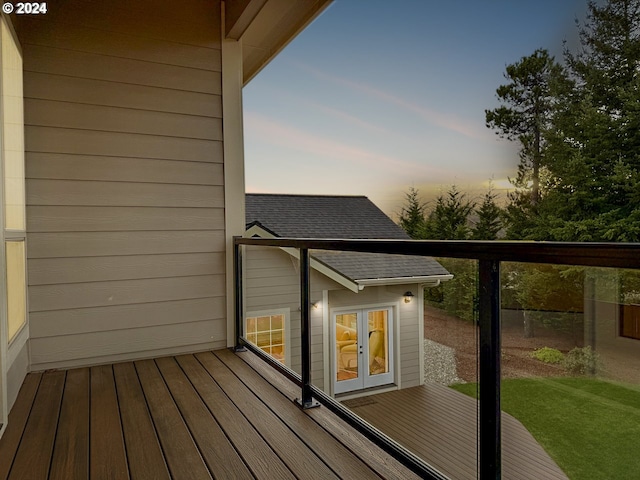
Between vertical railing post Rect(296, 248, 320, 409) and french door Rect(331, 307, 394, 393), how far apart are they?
5.1 inches

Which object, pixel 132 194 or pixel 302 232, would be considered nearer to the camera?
pixel 132 194

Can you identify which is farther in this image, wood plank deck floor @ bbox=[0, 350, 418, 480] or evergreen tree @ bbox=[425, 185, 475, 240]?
evergreen tree @ bbox=[425, 185, 475, 240]

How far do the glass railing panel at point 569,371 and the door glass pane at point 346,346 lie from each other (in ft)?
3.35

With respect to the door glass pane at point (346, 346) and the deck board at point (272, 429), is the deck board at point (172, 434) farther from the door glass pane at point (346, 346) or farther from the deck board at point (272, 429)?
the door glass pane at point (346, 346)

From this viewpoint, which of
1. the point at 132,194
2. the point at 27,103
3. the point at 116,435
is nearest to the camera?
the point at 116,435

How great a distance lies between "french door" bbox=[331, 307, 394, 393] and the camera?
1839 millimetres

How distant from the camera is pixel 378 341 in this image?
1.86 meters

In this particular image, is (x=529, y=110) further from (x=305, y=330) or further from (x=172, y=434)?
(x=172, y=434)

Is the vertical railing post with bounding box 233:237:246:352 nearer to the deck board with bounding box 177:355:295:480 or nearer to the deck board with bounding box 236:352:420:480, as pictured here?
the deck board with bounding box 177:355:295:480

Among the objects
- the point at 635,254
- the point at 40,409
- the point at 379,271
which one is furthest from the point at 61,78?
the point at 635,254

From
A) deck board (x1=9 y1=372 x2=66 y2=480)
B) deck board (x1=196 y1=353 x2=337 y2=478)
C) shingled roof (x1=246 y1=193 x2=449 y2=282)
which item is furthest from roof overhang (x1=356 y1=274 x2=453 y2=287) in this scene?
shingled roof (x1=246 y1=193 x2=449 y2=282)

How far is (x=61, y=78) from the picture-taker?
286 centimetres

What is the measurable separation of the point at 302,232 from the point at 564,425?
23.9ft

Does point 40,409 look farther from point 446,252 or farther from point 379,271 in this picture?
point 446,252
